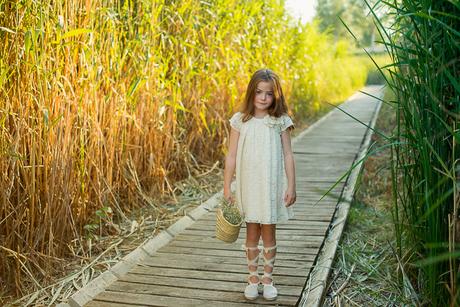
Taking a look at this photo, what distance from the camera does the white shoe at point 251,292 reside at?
3061mm

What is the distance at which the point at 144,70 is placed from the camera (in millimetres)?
4543

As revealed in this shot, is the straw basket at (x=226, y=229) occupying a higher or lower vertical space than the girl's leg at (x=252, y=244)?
higher

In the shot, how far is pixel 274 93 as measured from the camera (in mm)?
3064

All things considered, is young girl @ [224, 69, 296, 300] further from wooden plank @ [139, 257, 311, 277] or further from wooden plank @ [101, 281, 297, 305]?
wooden plank @ [139, 257, 311, 277]

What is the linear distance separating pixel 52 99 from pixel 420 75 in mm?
1926

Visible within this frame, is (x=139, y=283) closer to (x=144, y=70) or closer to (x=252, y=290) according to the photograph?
(x=252, y=290)

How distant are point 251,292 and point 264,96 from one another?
963 millimetres

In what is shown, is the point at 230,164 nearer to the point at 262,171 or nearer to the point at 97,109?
the point at 262,171

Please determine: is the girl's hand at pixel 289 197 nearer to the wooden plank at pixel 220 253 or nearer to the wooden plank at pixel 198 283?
the wooden plank at pixel 198 283

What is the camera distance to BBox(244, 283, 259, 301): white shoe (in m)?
3.06

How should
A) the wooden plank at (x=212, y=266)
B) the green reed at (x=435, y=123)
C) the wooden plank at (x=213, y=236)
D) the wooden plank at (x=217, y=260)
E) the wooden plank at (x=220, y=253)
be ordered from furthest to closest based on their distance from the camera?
the wooden plank at (x=213, y=236), the wooden plank at (x=220, y=253), the wooden plank at (x=217, y=260), the wooden plank at (x=212, y=266), the green reed at (x=435, y=123)

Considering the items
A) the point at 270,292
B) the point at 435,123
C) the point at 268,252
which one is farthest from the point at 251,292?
the point at 435,123

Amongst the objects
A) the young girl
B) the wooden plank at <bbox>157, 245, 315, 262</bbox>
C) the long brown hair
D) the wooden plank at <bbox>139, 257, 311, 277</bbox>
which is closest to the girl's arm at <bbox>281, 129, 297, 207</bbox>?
the young girl

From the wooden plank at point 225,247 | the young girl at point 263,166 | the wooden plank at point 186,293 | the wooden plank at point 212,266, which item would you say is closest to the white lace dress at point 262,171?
the young girl at point 263,166
